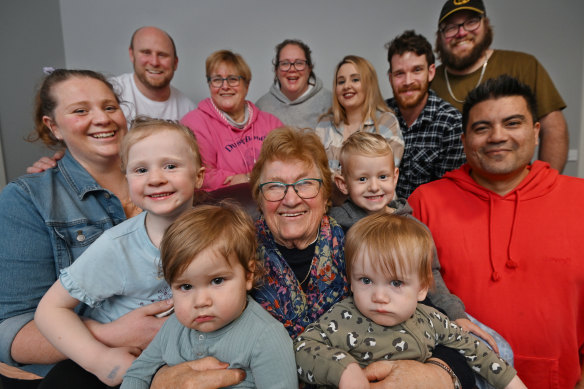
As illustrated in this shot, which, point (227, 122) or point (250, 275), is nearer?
point (250, 275)

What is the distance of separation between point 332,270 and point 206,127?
1.78 meters

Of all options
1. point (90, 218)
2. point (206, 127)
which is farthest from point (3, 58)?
point (90, 218)

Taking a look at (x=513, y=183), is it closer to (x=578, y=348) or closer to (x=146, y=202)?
(x=578, y=348)

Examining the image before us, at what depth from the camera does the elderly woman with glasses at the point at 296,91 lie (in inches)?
119

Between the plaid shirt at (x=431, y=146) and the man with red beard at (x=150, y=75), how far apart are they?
2088mm

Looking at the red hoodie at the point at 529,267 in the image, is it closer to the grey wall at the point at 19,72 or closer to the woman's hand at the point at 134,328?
the woman's hand at the point at 134,328

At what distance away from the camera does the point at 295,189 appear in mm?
1365

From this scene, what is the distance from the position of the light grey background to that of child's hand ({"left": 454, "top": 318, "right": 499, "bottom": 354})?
3.46 m

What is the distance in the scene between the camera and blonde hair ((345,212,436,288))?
1.18 meters

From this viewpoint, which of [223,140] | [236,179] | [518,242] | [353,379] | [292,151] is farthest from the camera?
[223,140]

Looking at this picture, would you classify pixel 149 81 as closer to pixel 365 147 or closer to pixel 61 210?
pixel 61 210

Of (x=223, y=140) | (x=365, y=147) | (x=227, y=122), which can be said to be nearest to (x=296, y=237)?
(x=365, y=147)

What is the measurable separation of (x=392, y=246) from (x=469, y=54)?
2.32 meters

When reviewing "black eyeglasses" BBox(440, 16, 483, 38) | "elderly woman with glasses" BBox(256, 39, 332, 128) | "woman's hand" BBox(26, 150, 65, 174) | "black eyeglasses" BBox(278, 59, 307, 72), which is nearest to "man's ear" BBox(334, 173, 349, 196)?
"elderly woman with glasses" BBox(256, 39, 332, 128)
